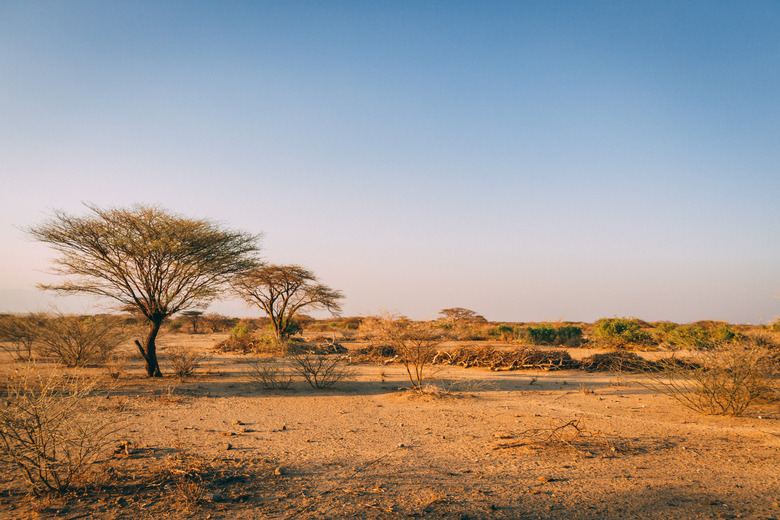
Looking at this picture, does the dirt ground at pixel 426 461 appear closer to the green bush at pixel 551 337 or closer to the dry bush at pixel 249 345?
the dry bush at pixel 249 345

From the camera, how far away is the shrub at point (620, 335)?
21656 millimetres

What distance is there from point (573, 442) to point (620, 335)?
18.7 metres

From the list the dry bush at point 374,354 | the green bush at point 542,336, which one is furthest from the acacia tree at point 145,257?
the green bush at point 542,336

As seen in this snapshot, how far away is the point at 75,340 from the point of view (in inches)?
559

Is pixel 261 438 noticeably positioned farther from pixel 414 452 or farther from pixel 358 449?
pixel 414 452

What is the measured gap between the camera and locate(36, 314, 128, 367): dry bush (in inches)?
553

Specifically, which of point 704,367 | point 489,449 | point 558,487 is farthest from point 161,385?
point 704,367

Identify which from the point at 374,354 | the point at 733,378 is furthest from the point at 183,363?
the point at 733,378

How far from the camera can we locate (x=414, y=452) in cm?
605

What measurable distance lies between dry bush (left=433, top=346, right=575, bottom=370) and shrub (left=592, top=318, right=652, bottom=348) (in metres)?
7.66

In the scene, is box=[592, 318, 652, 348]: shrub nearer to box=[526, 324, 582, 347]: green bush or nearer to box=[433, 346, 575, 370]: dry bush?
box=[526, 324, 582, 347]: green bush

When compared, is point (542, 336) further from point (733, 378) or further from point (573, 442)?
point (573, 442)

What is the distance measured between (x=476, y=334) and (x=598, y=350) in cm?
885

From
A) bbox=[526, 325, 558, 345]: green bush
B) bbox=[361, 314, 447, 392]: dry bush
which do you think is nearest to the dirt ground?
bbox=[361, 314, 447, 392]: dry bush
